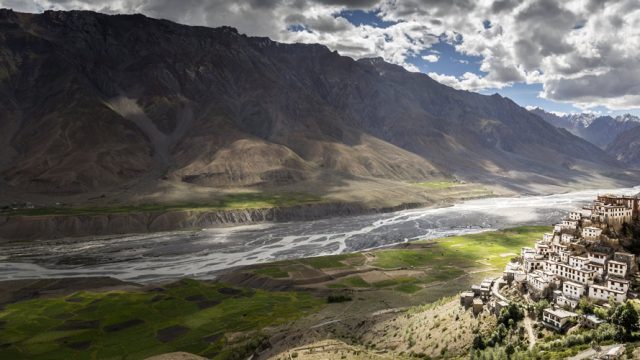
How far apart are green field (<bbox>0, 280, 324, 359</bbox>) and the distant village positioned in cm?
3973

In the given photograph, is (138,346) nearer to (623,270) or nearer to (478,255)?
(623,270)

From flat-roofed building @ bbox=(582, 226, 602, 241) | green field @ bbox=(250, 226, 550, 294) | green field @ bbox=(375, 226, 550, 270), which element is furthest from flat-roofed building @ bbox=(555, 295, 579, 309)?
green field @ bbox=(375, 226, 550, 270)

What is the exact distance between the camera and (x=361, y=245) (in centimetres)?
18362

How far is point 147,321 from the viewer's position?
97.8m

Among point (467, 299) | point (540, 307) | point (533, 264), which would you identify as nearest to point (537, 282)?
point (540, 307)

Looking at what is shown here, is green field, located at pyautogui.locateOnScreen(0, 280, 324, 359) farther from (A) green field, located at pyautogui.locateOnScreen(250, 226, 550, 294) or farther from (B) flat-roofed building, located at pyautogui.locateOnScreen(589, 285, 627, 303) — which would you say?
(B) flat-roofed building, located at pyautogui.locateOnScreen(589, 285, 627, 303)

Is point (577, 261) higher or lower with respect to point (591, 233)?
lower

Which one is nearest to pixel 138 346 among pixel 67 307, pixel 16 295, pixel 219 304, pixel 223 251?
pixel 219 304

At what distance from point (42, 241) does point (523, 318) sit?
7245 inches

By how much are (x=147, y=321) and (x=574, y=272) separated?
3092 inches

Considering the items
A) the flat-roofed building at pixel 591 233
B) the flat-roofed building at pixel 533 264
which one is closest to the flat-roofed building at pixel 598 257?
the flat-roofed building at pixel 533 264

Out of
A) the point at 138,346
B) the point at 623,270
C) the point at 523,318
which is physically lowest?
the point at 138,346

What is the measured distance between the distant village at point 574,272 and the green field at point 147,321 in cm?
3973

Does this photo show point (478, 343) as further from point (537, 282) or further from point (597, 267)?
point (597, 267)
